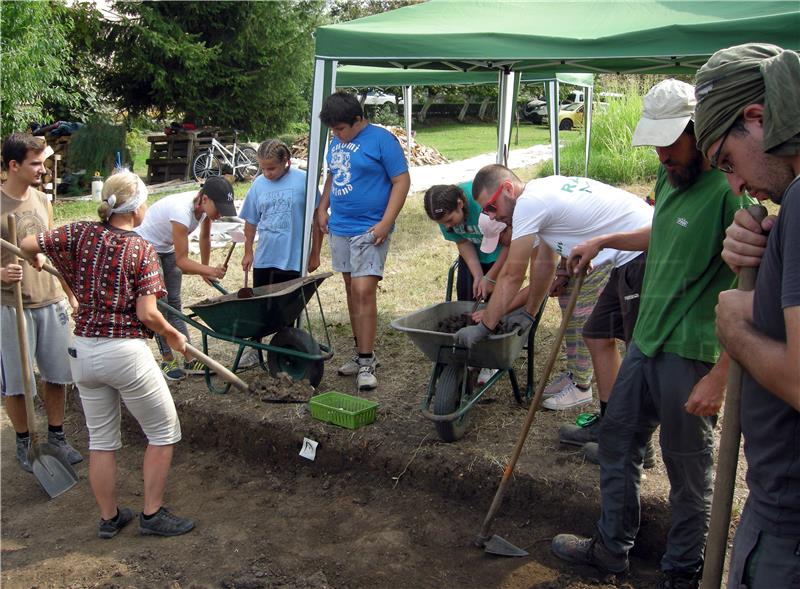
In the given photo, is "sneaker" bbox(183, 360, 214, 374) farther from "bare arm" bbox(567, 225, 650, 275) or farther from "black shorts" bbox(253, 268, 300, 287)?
"bare arm" bbox(567, 225, 650, 275)

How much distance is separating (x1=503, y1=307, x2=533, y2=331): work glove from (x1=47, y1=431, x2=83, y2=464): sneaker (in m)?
2.74

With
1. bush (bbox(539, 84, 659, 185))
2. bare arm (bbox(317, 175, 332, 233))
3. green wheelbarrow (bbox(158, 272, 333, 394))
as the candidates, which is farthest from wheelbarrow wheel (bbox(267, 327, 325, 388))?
bush (bbox(539, 84, 659, 185))

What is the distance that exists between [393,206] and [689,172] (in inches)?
97.9

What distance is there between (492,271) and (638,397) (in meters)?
1.73

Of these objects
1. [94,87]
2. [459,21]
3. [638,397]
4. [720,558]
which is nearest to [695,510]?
[638,397]

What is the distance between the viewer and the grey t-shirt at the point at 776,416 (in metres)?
1.41

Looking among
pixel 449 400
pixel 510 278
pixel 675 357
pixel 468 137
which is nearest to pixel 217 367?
pixel 449 400

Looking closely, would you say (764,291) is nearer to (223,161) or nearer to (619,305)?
(619,305)

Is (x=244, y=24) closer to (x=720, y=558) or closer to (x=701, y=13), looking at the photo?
(x=701, y=13)

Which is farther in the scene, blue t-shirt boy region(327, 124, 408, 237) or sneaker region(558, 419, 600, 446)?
blue t-shirt boy region(327, 124, 408, 237)

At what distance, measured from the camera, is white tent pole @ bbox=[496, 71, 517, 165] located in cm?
772

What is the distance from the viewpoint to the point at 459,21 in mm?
5582

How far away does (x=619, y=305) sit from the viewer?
3.64 meters

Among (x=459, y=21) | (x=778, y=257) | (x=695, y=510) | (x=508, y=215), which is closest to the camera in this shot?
(x=778, y=257)
